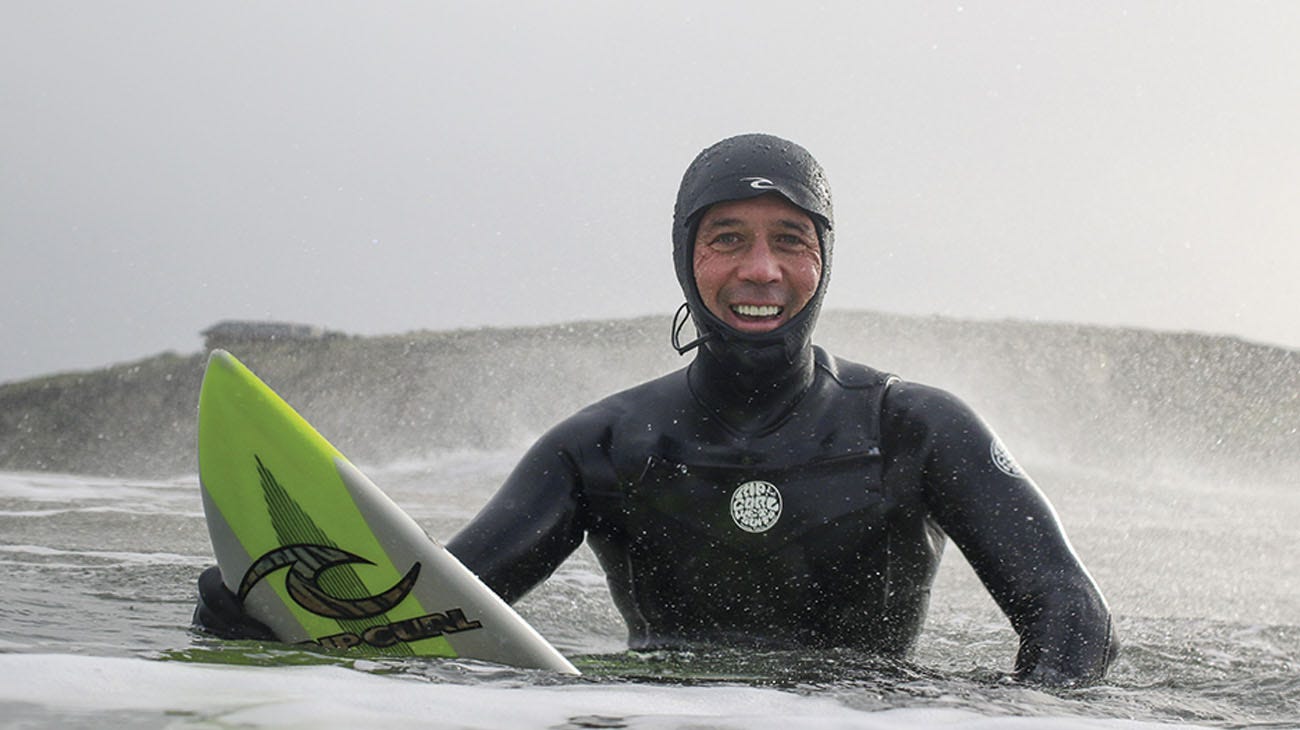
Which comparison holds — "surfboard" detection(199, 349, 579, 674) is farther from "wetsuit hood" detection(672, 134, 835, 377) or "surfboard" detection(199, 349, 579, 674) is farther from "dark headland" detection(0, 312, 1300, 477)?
"dark headland" detection(0, 312, 1300, 477)

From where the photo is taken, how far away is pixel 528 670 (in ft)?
10.3

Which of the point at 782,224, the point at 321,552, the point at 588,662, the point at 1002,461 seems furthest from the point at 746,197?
the point at 321,552

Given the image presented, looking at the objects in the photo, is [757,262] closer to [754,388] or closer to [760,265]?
[760,265]

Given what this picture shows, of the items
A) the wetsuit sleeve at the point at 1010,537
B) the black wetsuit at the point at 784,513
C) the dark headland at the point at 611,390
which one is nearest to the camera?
the wetsuit sleeve at the point at 1010,537

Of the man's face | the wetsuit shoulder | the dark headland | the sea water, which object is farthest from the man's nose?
the dark headland

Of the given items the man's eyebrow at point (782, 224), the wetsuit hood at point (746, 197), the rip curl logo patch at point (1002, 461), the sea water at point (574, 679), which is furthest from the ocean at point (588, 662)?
the man's eyebrow at point (782, 224)

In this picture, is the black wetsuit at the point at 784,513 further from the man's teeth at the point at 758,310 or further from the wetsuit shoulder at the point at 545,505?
the man's teeth at the point at 758,310

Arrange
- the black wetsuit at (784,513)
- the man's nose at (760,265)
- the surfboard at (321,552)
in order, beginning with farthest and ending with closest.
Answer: the man's nose at (760,265) → the black wetsuit at (784,513) → the surfboard at (321,552)

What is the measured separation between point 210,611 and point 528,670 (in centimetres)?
98

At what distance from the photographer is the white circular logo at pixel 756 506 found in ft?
12.9

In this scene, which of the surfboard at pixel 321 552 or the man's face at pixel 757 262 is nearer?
the surfboard at pixel 321 552

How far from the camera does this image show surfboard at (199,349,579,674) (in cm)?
334

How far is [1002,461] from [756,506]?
0.70m

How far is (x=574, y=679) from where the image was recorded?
9.72 feet
